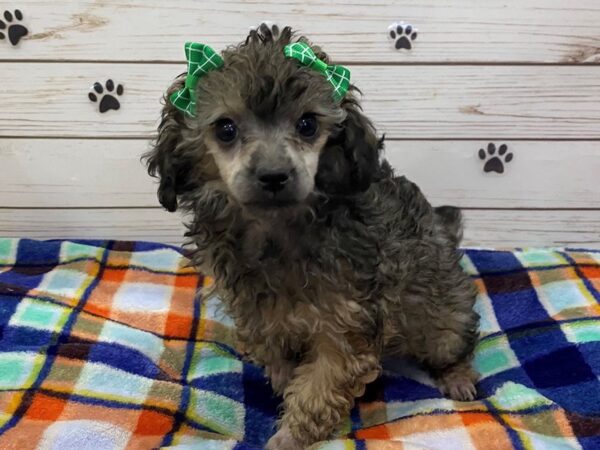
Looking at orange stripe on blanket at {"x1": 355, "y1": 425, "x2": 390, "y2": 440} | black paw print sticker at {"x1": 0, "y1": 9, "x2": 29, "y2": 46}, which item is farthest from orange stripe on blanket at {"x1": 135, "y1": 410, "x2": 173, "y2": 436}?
black paw print sticker at {"x1": 0, "y1": 9, "x2": 29, "y2": 46}

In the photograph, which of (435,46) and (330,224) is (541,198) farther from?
(330,224)

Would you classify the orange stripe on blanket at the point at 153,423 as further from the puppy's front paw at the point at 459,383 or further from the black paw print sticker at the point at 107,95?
the black paw print sticker at the point at 107,95

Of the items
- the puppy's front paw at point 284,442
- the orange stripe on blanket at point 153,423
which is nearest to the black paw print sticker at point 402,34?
the puppy's front paw at point 284,442

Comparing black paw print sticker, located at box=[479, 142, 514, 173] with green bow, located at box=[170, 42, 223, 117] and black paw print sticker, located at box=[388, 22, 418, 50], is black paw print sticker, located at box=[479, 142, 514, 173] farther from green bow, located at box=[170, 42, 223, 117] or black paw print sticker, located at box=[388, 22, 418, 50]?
green bow, located at box=[170, 42, 223, 117]

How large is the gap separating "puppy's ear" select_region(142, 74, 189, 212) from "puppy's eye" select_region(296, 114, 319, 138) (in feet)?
1.23

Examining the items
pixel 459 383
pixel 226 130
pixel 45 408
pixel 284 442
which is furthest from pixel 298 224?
pixel 45 408

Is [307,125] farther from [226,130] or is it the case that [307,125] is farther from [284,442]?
[284,442]

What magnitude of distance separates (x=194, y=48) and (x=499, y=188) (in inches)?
78.8

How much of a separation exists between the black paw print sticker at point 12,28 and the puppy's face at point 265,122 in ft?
4.88

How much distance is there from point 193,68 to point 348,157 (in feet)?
1.75

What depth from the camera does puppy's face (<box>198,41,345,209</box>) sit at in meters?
1.71

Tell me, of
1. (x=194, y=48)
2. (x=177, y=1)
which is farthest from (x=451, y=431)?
(x=177, y=1)

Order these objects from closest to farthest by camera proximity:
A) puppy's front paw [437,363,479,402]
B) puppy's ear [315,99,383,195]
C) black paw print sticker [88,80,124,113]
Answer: puppy's ear [315,99,383,195] < puppy's front paw [437,363,479,402] < black paw print sticker [88,80,124,113]

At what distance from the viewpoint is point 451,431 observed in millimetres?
2047
